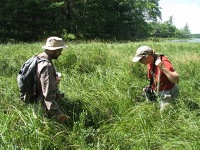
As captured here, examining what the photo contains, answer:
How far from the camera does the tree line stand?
25.2 metres

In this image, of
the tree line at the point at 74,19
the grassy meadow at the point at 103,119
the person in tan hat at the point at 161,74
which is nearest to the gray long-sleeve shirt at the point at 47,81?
the grassy meadow at the point at 103,119

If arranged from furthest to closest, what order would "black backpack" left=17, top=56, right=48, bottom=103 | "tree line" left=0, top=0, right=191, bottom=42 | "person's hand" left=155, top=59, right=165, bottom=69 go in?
"tree line" left=0, top=0, right=191, bottom=42 → "person's hand" left=155, top=59, right=165, bottom=69 → "black backpack" left=17, top=56, right=48, bottom=103

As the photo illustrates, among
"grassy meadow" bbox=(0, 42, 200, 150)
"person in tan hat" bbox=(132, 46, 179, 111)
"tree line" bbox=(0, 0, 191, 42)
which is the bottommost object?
"grassy meadow" bbox=(0, 42, 200, 150)

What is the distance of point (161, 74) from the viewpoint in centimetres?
423

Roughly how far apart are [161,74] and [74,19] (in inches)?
1089

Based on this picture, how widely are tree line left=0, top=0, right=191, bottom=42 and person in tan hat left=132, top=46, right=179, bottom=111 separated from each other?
14.5 m

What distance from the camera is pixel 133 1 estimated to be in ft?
120

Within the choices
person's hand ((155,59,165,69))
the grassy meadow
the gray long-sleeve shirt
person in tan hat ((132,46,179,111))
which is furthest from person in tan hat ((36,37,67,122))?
person's hand ((155,59,165,69))

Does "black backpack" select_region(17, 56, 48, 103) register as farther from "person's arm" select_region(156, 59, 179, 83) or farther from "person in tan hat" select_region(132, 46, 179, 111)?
"person's arm" select_region(156, 59, 179, 83)

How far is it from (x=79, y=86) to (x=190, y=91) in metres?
2.09

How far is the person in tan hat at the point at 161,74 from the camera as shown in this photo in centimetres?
400

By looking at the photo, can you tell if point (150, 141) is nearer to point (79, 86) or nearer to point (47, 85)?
point (47, 85)

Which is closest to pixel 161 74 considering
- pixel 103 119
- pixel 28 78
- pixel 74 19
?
pixel 103 119

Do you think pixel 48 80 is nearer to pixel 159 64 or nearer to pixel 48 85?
pixel 48 85
